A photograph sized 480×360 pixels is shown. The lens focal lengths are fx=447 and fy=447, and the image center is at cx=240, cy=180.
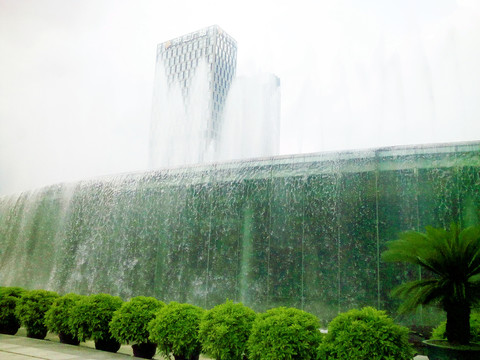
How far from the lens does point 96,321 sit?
344 inches

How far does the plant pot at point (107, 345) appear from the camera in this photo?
28.7 ft

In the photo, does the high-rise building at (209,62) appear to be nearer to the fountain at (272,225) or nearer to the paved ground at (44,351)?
the fountain at (272,225)

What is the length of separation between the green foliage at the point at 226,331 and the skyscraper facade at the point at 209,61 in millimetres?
56629

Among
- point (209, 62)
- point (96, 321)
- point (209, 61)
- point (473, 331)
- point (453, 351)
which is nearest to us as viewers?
point (453, 351)

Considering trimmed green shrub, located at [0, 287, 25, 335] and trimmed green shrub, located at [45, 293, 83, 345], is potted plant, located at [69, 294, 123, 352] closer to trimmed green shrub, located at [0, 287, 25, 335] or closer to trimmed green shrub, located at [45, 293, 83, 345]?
trimmed green shrub, located at [45, 293, 83, 345]

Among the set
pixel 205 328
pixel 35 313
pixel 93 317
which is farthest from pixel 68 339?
pixel 205 328

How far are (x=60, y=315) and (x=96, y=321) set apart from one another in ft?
3.80

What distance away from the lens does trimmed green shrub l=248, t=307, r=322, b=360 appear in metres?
6.03

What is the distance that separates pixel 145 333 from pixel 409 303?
466 cm

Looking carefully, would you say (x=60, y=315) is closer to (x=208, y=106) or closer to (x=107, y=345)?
(x=107, y=345)

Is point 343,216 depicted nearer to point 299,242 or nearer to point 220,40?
point 299,242

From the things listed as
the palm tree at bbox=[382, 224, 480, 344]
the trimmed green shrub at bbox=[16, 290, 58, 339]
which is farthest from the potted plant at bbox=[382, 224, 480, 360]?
the trimmed green shrub at bbox=[16, 290, 58, 339]

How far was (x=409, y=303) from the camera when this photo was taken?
20.1ft

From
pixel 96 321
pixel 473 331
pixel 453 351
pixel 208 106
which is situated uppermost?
pixel 208 106
